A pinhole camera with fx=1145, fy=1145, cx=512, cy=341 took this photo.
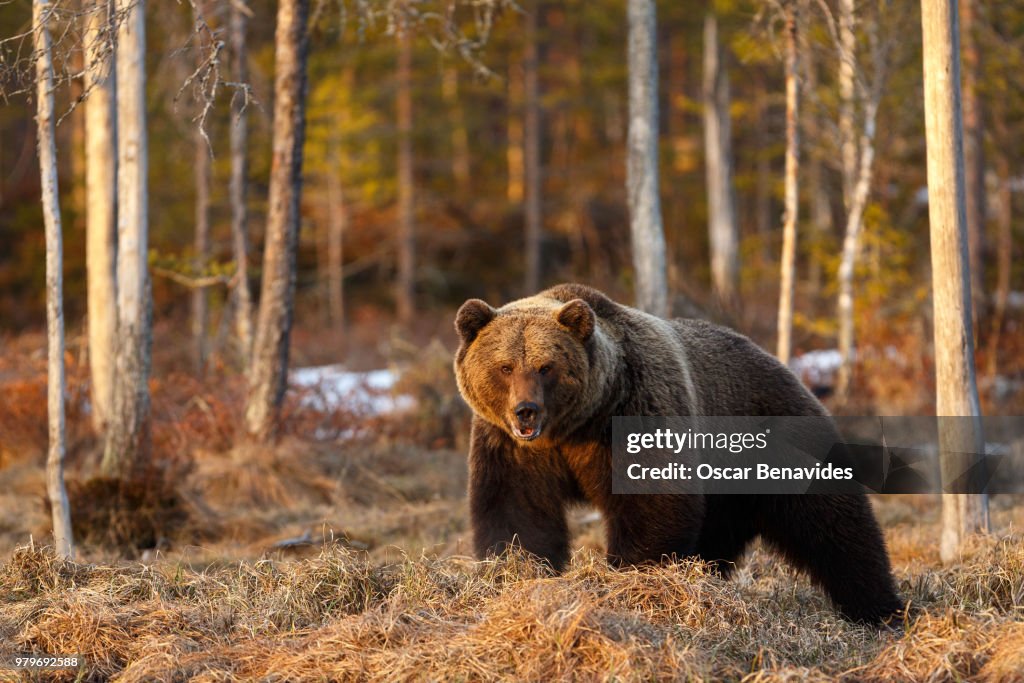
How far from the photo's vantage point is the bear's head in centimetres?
550

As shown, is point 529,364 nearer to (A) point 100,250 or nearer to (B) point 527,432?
(B) point 527,432

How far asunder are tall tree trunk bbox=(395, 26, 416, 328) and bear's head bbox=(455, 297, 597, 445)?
21463mm

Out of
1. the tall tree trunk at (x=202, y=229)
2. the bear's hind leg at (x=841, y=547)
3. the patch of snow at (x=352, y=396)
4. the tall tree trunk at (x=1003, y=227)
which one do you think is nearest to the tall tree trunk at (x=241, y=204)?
the patch of snow at (x=352, y=396)

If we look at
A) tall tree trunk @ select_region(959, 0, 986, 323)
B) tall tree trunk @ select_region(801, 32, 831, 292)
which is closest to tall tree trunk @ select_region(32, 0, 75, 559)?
tall tree trunk @ select_region(801, 32, 831, 292)

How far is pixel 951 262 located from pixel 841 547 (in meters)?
2.34

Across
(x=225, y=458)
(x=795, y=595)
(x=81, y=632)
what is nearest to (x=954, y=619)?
(x=795, y=595)

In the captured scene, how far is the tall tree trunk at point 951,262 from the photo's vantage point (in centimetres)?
739

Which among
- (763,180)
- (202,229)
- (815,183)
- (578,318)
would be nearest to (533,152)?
(815,183)

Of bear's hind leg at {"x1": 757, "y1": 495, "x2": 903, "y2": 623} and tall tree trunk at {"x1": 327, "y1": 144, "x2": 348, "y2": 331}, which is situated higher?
tall tree trunk at {"x1": 327, "y1": 144, "x2": 348, "y2": 331}

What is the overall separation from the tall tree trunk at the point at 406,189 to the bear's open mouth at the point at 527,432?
21.9 metres

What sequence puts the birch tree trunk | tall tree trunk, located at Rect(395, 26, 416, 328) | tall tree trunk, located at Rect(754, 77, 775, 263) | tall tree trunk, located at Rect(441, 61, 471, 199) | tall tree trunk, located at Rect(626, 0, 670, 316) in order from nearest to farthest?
tall tree trunk, located at Rect(626, 0, 670, 316), tall tree trunk, located at Rect(395, 26, 416, 328), tall tree trunk, located at Rect(754, 77, 775, 263), tall tree trunk, located at Rect(441, 61, 471, 199), the birch tree trunk

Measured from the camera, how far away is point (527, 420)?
17.6 ft

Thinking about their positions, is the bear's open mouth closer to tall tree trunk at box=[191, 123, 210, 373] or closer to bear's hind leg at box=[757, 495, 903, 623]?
bear's hind leg at box=[757, 495, 903, 623]

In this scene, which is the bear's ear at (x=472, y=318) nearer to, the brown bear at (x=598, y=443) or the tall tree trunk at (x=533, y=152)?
the brown bear at (x=598, y=443)
